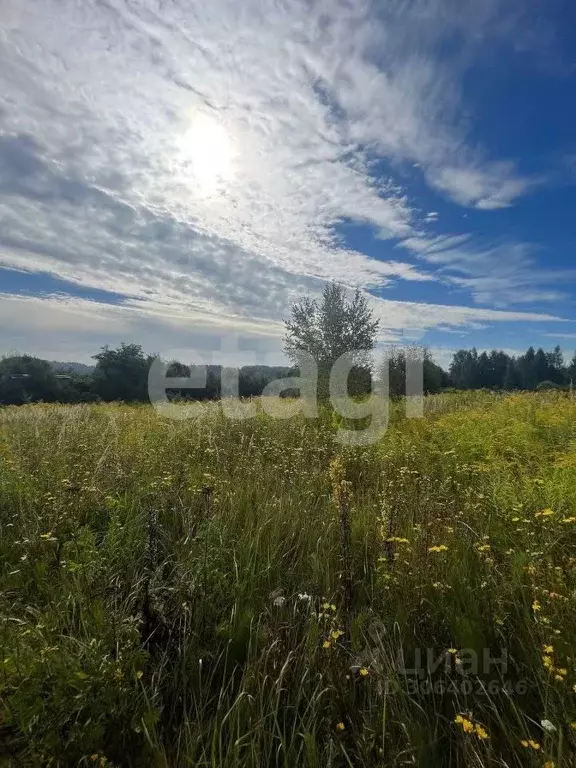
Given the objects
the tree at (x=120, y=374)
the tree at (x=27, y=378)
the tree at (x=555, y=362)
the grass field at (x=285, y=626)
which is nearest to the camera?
the grass field at (x=285, y=626)

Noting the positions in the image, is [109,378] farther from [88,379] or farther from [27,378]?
[27,378]

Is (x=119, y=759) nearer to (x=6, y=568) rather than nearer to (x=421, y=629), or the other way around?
(x=421, y=629)

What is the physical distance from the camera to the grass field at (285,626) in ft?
3.98

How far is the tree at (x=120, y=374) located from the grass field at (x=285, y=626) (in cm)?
2316

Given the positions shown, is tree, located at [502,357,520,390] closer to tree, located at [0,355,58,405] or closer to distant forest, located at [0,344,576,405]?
distant forest, located at [0,344,576,405]

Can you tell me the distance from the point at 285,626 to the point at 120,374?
1032 inches

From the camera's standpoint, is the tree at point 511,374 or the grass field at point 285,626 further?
the tree at point 511,374

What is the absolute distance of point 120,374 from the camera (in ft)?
83.4

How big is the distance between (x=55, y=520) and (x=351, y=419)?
5278 mm

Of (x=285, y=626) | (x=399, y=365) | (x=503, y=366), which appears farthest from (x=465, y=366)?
(x=285, y=626)

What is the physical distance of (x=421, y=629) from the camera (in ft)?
5.61

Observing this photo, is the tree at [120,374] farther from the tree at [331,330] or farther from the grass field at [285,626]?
the grass field at [285,626]

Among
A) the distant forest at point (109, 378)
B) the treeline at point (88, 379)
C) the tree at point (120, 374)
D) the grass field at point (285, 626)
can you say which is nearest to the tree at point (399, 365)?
the distant forest at point (109, 378)

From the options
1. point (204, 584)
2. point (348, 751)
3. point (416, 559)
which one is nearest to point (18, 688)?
point (204, 584)
